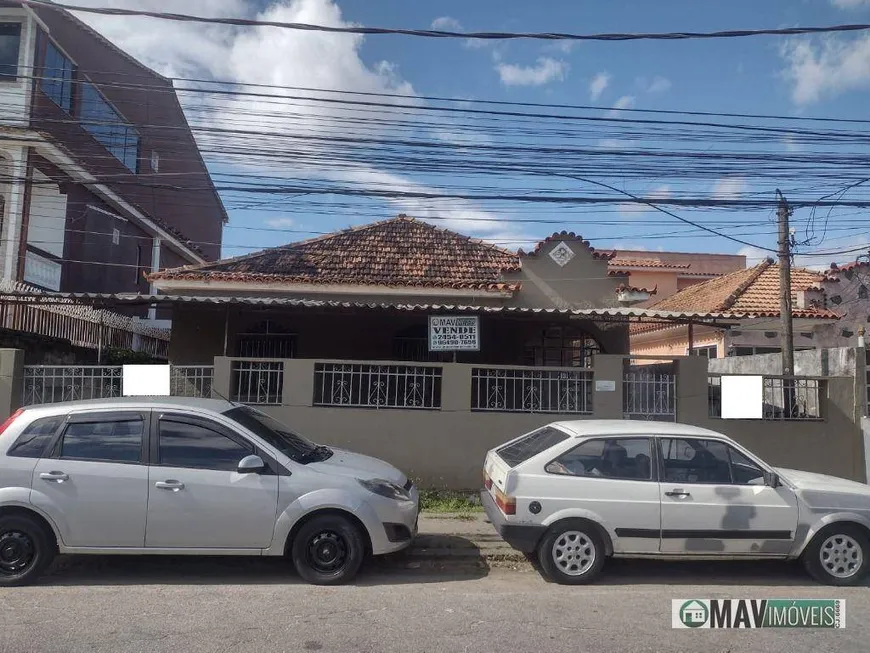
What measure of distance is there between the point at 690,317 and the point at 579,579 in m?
5.55

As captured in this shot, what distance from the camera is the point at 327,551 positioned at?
5.66m

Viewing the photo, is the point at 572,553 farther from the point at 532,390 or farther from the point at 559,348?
the point at 559,348

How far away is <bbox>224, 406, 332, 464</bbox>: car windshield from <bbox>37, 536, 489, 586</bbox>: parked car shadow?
102 cm

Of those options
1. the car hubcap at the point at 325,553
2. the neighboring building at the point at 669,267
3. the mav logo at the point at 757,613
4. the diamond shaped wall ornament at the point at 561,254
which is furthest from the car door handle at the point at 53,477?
the neighboring building at the point at 669,267

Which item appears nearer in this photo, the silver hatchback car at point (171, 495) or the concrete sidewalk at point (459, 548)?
the silver hatchback car at point (171, 495)

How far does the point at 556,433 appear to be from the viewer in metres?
6.39

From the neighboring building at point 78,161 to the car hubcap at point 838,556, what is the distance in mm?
9790

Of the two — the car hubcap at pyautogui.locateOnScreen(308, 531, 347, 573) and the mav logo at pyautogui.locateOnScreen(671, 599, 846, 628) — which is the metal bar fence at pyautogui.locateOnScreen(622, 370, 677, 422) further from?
the car hubcap at pyautogui.locateOnScreen(308, 531, 347, 573)

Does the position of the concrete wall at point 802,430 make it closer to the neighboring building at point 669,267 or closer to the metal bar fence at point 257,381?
the metal bar fence at point 257,381

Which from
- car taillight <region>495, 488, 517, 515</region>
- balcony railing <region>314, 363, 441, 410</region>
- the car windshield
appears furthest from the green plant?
car taillight <region>495, 488, 517, 515</region>

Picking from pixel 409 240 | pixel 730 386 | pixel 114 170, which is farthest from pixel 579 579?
pixel 114 170

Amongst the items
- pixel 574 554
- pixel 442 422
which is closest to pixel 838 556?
pixel 574 554

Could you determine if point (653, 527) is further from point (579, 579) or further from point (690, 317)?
point (690, 317)

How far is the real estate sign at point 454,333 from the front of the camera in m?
10.1
